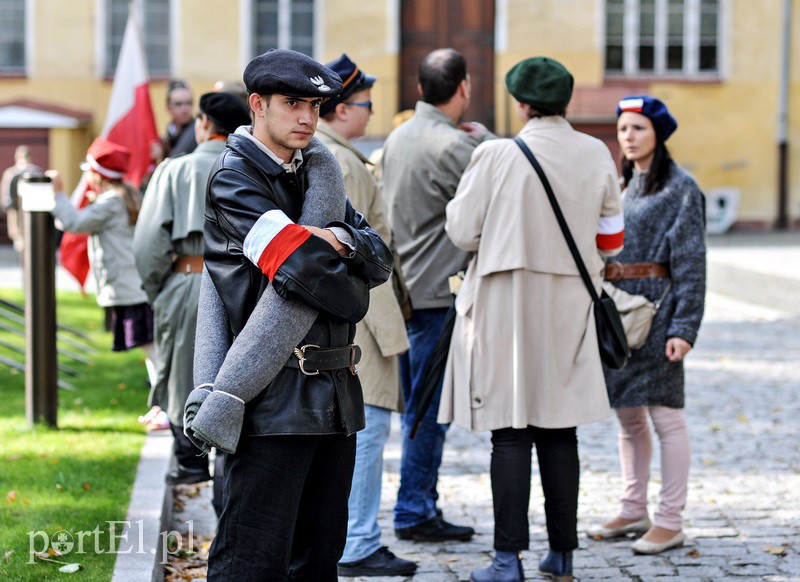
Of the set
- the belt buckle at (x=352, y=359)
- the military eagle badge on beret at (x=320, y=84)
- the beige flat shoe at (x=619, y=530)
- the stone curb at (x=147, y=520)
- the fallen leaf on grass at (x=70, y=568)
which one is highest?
the military eagle badge on beret at (x=320, y=84)

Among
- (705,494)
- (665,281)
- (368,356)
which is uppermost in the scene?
(665,281)

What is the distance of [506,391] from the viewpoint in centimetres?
484

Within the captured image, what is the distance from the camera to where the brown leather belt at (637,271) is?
5469 millimetres

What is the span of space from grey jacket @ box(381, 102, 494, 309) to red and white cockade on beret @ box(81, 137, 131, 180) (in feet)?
8.63

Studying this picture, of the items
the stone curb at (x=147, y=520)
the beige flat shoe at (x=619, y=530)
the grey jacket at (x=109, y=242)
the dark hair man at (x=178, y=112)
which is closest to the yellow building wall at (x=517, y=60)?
the dark hair man at (x=178, y=112)

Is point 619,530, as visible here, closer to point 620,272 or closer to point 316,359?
point 620,272

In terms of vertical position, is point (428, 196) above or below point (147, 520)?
above

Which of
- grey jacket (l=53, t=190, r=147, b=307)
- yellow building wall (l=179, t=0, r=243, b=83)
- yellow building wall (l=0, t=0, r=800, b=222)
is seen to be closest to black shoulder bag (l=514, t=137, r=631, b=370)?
grey jacket (l=53, t=190, r=147, b=307)

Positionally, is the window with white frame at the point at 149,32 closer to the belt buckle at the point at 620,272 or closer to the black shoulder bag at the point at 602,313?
the belt buckle at the point at 620,272

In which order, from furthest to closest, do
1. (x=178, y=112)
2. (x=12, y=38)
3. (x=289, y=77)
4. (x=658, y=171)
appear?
(x=12, y=38)
(x=178, y=112)
(x=658, y=171)
(x=289, y=77)

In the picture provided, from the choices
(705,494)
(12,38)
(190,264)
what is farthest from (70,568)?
(12,38)

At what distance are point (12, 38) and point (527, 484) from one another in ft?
64.6

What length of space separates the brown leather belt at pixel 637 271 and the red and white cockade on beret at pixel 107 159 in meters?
3.56

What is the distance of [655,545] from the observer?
17.9 feet
